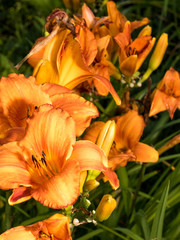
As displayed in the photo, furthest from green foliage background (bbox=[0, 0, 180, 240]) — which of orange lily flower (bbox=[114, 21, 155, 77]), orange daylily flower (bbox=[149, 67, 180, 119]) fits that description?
orange lily flower (bbox=[114, 21, 155, 77])

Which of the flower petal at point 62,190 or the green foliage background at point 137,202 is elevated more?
the flower petal at point 62,190

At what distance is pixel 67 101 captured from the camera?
55cm

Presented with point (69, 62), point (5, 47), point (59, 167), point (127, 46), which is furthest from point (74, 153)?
point (5, 47)

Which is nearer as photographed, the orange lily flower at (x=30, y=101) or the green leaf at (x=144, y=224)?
the orange lily flower at (x=30, y=101)

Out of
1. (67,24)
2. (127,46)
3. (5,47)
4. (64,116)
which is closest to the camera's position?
(64,116)

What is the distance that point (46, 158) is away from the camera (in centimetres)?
53

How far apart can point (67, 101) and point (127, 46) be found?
10.5 inches

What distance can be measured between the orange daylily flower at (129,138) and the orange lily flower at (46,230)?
8.2 inches

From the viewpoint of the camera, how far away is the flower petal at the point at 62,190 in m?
0.45

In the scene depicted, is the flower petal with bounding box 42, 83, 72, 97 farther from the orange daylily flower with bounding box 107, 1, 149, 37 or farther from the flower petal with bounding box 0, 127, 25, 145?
the orange daylily flower with bounding box 107, 1, 149, 37

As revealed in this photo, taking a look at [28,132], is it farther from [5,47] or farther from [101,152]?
[5,47]

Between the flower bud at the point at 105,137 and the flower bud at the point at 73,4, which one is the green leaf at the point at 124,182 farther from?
the flower bud at the point at 73,4

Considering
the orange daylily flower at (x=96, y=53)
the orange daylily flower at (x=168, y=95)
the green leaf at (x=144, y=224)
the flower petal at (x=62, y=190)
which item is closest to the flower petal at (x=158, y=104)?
the orange daylily flower at (x=168, y=95)

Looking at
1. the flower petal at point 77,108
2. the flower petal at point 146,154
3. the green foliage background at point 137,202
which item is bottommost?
the green foliage background at point 137,202
